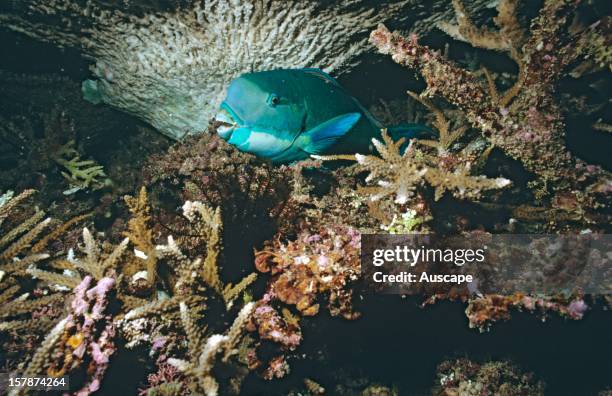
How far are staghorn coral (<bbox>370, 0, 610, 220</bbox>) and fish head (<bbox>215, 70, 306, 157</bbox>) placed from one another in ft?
2.39

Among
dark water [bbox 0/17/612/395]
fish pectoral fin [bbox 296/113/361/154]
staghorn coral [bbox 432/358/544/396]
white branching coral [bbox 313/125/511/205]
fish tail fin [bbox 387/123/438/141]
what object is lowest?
staghorn coral [bbox 432/358/544/396]

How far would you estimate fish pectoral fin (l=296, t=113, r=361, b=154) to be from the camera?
2146mm

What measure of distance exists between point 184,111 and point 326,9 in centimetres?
168

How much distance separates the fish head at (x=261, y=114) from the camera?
6.15ft

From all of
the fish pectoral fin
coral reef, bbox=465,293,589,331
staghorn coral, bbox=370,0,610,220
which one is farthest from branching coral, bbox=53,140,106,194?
coral reef, bbox=465,293,589,331

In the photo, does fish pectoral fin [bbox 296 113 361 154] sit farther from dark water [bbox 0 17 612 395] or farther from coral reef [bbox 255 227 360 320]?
dark water [bbox 0 17 612 395]

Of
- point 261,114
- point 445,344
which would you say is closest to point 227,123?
point 261,114

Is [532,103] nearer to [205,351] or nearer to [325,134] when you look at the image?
[325,134]

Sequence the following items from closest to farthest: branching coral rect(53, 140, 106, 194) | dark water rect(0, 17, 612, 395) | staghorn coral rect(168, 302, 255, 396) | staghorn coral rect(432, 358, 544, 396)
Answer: staghorn coral rect(168, 302, 255, 396) < dark water rect(0, 17, 612, 395) < staghorn coral rect(432, 358, 544, 396) < branching coral rect(53, 140, 106, 194)

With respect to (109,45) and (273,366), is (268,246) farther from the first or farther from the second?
(109,45)

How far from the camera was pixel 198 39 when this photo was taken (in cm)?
299

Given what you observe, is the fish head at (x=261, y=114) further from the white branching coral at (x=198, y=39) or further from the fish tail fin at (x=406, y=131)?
the white branching coral at (x=198, y=39)

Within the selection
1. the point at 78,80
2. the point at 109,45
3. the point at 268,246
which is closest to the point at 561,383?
the point at 268,246

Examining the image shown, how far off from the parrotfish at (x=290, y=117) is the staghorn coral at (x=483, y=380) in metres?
2.07
